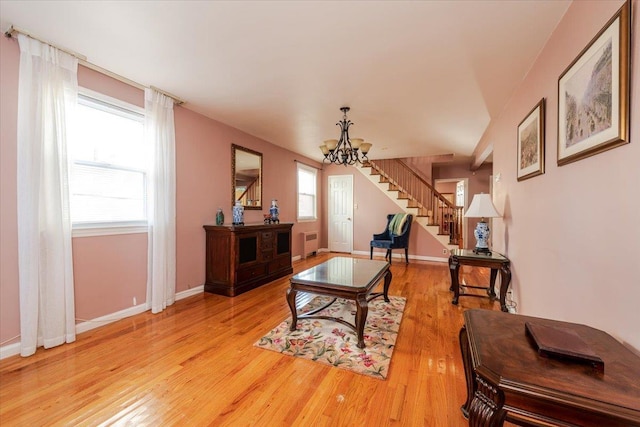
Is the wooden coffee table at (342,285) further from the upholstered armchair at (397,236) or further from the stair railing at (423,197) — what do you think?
the stair railing at (423,197)

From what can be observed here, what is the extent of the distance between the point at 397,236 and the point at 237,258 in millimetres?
3457

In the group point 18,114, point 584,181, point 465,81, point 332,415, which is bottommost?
point 332,415

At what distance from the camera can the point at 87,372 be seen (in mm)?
1882

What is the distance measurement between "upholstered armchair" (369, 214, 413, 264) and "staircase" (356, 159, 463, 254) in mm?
581

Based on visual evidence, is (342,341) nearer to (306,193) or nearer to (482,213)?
(482,213)

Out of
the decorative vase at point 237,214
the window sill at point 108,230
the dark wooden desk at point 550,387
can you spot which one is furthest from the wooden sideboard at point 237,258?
the dark wooden desk at point 550,387

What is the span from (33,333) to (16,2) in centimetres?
238

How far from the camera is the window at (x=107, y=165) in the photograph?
8.14ft

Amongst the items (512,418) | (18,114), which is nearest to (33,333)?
(18,114)

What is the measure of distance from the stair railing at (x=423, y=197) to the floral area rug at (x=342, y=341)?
3.70 m

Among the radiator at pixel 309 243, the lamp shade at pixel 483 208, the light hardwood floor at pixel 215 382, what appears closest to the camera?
the light hardwood floor at pixel 215 382

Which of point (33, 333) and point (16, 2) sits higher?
point (16, 2)

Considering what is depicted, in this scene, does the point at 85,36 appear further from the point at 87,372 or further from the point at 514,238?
the point at 514,238

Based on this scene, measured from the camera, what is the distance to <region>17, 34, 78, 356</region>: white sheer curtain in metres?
2.08
